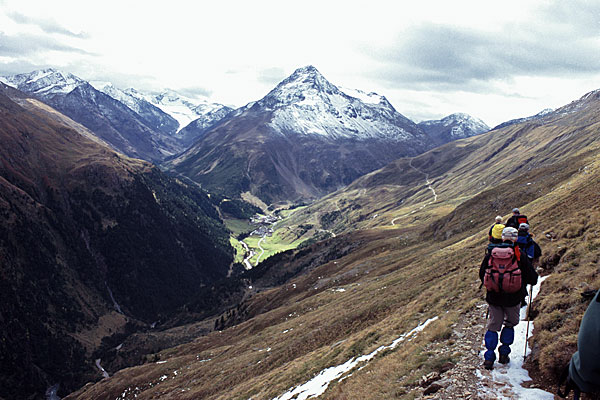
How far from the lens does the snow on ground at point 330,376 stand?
76.3 feet

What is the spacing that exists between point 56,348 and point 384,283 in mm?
203960

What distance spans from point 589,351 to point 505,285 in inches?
298

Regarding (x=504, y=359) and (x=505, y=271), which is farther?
(x=504, y=359)

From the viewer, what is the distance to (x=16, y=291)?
19025 cm

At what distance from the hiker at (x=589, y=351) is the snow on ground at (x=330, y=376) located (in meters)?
17.3

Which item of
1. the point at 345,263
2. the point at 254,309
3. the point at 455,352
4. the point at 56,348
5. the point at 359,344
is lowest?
the point at 56,348

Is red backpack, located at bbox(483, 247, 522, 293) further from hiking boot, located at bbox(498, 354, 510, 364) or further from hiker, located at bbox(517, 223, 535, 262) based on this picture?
hiker, located at bbox(517, 223, 535, 262)

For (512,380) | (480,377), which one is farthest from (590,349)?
(480,377)

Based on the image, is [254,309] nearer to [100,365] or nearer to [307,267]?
[307,267]

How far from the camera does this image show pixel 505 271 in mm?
13297

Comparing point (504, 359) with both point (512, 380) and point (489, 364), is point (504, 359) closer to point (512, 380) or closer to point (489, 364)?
point (489, 364)

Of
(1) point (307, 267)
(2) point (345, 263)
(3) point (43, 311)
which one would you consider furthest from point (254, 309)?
(3) point (43, 311)

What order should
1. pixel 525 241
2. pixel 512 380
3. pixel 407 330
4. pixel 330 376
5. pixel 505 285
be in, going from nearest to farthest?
pixel 512 380
pixel 505 285
pixel 525 241
pixel 330 376
pixel 407 330

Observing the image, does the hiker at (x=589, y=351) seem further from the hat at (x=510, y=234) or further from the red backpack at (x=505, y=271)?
the hat at (x=510, y=234)
